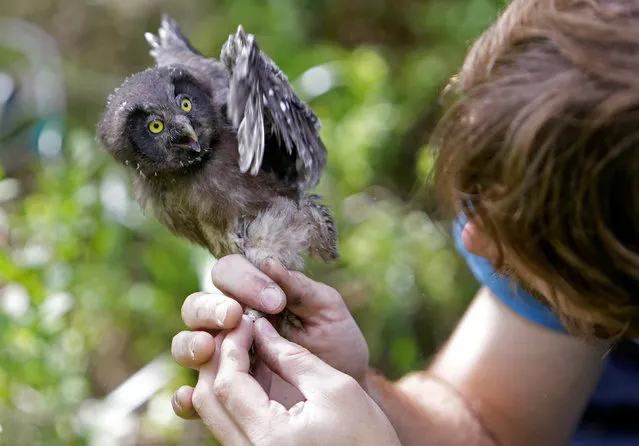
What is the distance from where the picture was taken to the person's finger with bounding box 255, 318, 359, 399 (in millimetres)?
1631

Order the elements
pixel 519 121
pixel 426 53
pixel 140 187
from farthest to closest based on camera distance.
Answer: pixel 426 53
pixel 140 187
pixel 519 121

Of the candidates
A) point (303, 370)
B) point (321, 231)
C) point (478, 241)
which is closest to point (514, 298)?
point (478, 241)

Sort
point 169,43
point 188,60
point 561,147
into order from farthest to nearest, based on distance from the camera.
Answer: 1. point 169,43
2. point 188,60
3. point 561,147

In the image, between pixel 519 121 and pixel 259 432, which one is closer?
pixel 519 121

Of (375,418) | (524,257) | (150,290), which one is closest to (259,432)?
(375,418)

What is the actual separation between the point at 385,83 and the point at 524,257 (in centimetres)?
311

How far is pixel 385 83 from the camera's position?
4520 millimetres

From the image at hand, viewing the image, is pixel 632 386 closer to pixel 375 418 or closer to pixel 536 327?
pixel 536 327

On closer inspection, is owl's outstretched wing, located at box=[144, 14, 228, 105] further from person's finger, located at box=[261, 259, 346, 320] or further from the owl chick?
person's finger, located at box=[261, 259, 346, 320]

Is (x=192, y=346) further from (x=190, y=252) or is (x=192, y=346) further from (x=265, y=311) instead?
(x=190, y=252)

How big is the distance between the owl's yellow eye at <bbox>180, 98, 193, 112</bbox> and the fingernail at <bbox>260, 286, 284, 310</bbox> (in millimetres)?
552

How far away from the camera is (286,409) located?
165 cm

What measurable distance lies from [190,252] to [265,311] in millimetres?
1995

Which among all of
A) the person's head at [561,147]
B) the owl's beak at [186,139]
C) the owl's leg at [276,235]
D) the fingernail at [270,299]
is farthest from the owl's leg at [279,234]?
the person's head at [561,147]
